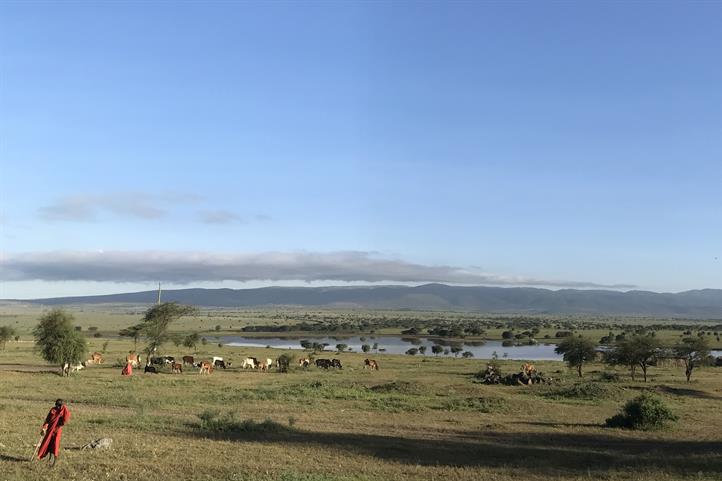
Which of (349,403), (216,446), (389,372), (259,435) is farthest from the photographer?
(389,372)

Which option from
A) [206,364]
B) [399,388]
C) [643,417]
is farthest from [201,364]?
[643,417]

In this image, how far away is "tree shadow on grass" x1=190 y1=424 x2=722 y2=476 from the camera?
18594 mm

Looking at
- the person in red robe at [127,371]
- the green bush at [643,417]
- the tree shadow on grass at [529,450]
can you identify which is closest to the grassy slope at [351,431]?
the tree shadow on grass at [529,450]

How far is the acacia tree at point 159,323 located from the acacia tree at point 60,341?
8337 millimetres

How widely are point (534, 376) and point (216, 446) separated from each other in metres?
28.9

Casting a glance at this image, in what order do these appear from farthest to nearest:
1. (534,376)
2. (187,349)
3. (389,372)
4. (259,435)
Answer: (187,349) → (389,372) → (534,376) → (259,435)

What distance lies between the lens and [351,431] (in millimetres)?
24062

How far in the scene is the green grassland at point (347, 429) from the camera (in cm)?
1689

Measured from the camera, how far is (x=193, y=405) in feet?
99.0

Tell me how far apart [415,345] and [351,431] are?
78.5m

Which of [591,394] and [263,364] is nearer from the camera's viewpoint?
[591,394]

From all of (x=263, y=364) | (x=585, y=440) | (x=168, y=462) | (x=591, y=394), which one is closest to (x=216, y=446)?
(x=168, y=462)

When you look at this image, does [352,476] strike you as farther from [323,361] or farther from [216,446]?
[323,361]

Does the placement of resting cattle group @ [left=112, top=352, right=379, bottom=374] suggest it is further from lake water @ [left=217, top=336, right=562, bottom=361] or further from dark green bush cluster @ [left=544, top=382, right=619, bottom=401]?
lake water @ [left=217, top=336, right=562, bottom=361]
